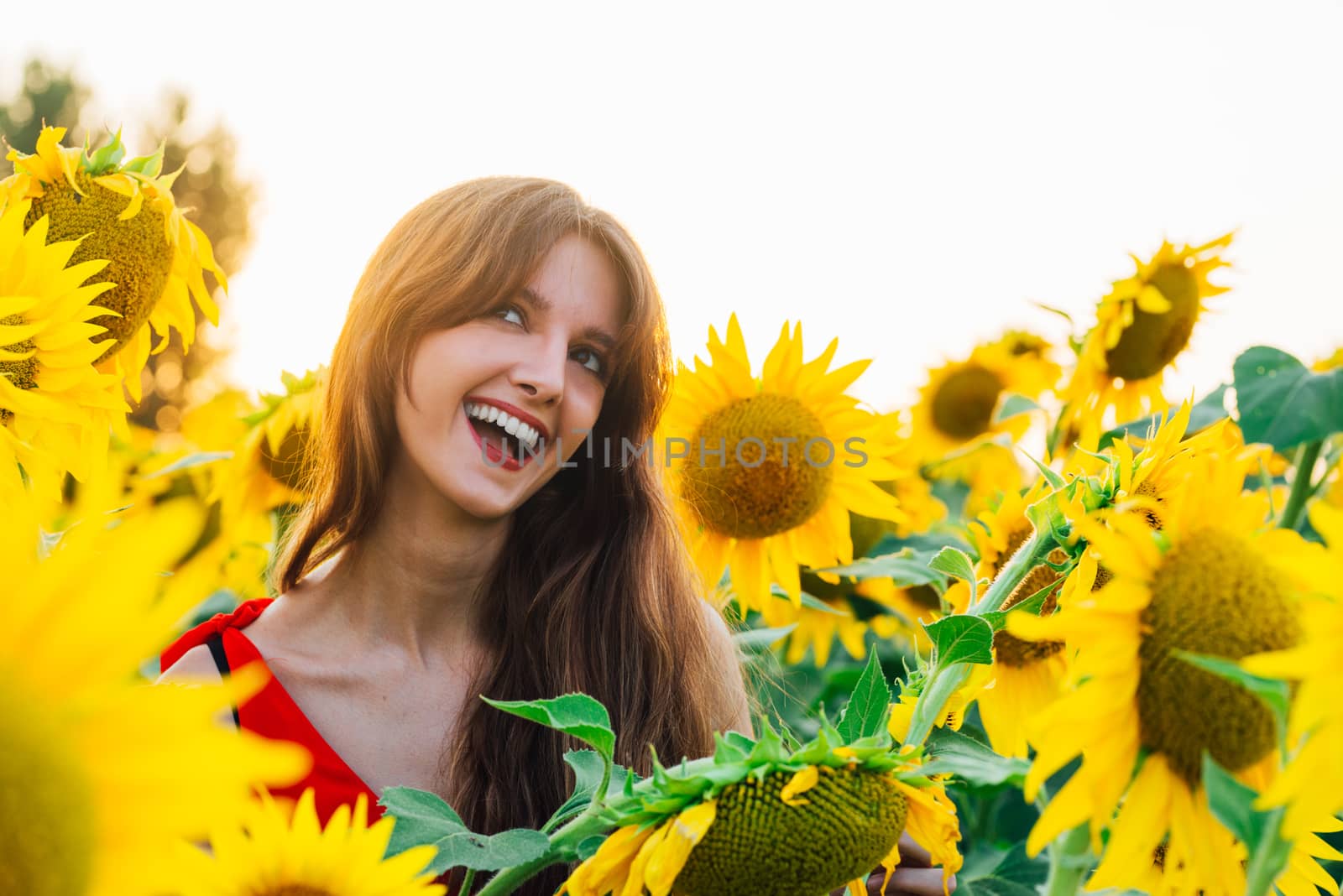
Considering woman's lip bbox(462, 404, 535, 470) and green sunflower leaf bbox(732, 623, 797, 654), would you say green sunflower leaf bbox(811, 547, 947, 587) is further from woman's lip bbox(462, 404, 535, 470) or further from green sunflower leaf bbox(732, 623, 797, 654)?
woman's lip bbox(462, 404, 535, 470)

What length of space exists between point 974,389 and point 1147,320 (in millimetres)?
1125

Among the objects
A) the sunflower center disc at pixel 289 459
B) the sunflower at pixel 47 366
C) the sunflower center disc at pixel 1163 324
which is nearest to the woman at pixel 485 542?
the sunflower center disc at pixel 289 459

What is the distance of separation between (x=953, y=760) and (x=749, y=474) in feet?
3.41

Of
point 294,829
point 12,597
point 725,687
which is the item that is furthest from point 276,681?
point 12,597

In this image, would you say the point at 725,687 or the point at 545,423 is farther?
the point at 725,687

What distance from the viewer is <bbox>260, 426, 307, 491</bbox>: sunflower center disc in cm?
231

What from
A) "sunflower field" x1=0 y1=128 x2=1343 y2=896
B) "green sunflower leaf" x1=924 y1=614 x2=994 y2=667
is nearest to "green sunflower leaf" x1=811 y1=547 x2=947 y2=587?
"sunflower field" x1=0 y1=128 x2=1343 y2=896

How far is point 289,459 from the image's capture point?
2.33m

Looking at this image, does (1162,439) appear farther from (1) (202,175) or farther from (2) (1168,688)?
(1) (202,175)

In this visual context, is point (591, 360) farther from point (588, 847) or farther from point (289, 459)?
point (588, 847)

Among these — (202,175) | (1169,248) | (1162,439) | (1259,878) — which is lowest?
(202,175)

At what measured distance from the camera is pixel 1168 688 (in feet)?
2.13

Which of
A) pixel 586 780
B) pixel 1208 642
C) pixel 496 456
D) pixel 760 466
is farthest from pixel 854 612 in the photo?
pixel 1208 642

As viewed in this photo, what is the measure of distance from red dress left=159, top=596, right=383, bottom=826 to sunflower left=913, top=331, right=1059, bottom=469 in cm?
191
